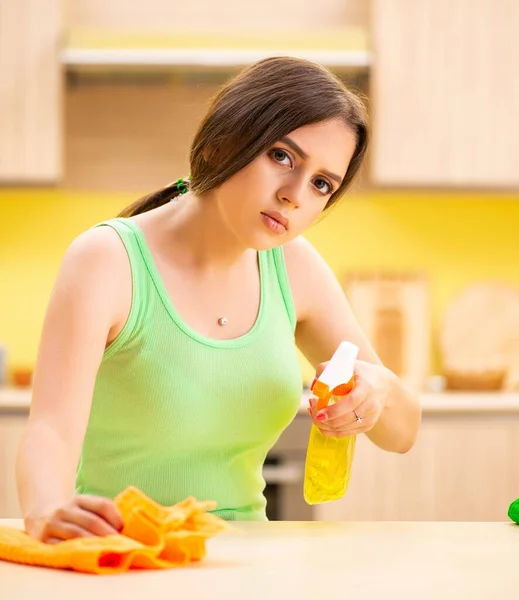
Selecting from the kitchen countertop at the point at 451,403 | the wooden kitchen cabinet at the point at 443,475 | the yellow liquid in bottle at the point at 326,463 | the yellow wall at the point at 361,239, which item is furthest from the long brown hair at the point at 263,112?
the yellow wall at the point at 361,239

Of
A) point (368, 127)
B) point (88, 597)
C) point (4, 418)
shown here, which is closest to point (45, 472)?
→ point (88, 597)

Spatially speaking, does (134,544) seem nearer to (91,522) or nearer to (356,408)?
(91,522)

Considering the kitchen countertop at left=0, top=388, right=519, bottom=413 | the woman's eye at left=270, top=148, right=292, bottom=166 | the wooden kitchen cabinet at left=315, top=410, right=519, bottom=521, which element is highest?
the woman's eye at left=270, top=148, right=292, bottom=166

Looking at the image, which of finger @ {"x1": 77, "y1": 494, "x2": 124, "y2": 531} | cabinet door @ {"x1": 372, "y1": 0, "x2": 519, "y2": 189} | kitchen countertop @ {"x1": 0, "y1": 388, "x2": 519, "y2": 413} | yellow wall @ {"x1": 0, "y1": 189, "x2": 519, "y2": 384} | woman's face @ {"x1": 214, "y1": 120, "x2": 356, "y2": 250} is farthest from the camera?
yellow wall @ {"x1": 0, "y1": 189, "x2": 519, "y2": 384}

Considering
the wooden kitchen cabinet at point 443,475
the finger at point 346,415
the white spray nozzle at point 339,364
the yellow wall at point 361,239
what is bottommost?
the wooden kitchen cabinet at point 443,475

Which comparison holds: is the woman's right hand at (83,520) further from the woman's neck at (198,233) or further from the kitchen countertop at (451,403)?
the kitchen countertop at (451,403)

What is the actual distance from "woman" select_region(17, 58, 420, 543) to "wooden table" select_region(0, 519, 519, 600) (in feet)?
0.53

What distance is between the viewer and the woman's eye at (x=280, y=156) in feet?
4.34

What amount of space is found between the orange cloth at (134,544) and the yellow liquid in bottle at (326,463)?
0.30 m

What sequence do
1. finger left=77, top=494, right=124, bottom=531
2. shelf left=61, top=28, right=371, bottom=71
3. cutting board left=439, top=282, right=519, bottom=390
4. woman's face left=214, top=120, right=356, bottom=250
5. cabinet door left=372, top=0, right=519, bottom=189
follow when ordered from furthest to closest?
cutting board left=439, top=282, right=519, bottom=390 → cabinet door left=372, top=0, right=519, bottom=189 → shelf left=61, top=28, right=371, bottom=71 → woman's face left=214, top=120, right=356, bottom=250 → finger left=77, top=494, right=124, bottom=531

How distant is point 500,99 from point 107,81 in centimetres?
134

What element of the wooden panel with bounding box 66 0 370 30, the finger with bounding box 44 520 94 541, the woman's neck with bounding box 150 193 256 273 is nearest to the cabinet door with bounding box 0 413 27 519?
the wooden panel with bounding box 66 0 370 30

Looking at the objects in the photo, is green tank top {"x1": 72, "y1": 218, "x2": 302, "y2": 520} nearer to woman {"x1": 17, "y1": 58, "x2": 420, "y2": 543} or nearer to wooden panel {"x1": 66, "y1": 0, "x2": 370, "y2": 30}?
woman {"x1": 17, "y1": 58, "x2": 420, "y2": 543}

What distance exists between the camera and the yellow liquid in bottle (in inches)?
54.0
